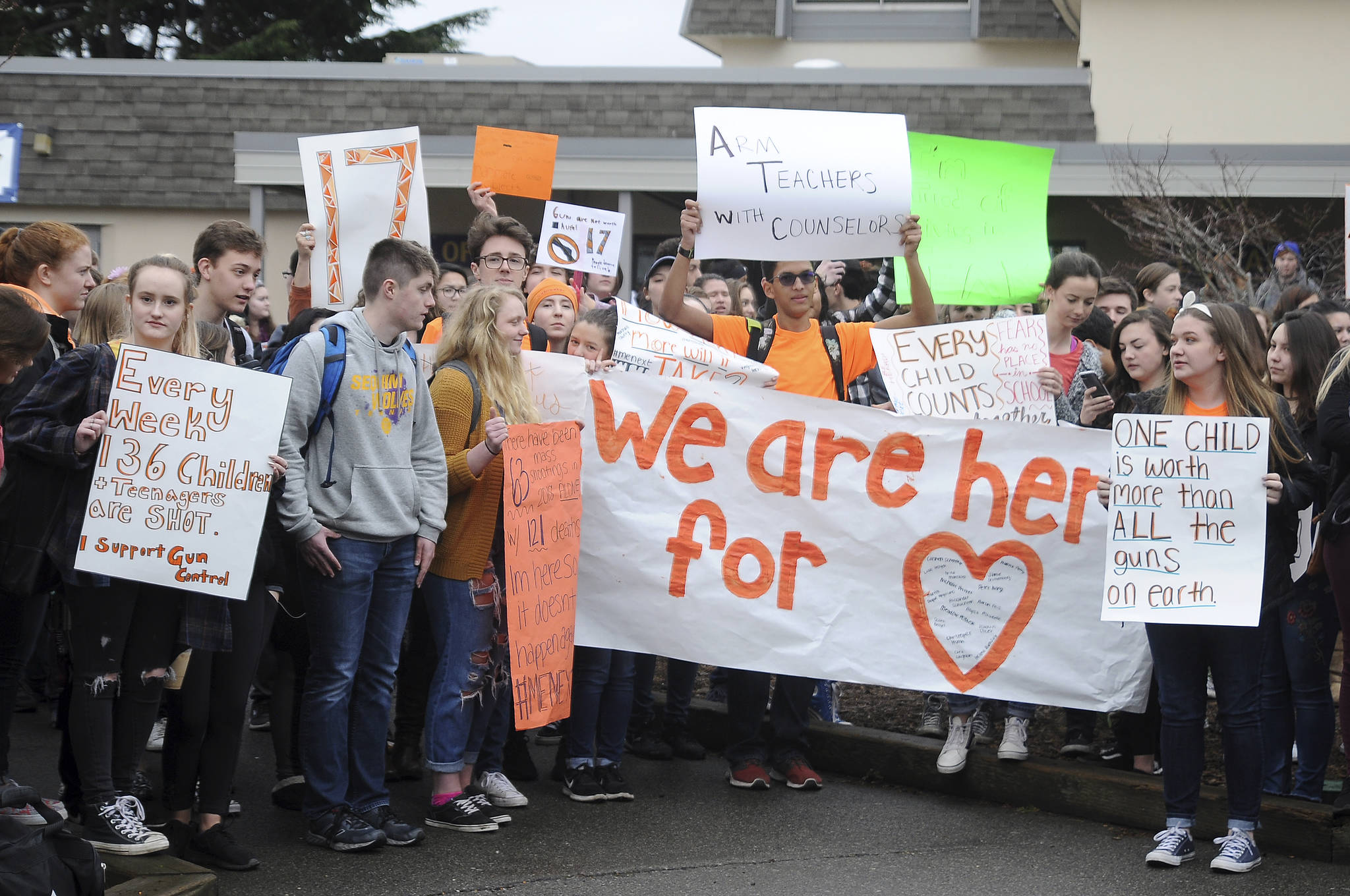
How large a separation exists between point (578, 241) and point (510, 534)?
3377 millimetres

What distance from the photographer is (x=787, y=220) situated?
573cm

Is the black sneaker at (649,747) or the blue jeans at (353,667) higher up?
the blue jeans at (353,667)

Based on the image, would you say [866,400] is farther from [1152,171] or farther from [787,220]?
[1152,171]

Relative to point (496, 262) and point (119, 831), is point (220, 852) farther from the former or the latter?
point (496, 262)

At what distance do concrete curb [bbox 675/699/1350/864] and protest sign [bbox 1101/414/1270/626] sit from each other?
0.86 meters

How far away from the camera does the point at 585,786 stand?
557cm

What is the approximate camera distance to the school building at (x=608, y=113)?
14.2m

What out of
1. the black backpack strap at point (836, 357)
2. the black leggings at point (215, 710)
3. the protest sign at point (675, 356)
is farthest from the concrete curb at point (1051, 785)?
the black leggings at point (215, 710)

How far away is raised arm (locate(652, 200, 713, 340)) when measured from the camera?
5691mm

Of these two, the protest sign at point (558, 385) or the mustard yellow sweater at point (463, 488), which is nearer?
the mustard yellow sweater at point (463, 488)

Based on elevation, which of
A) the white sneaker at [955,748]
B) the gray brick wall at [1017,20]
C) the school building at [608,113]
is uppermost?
the gray brick wall at [1017,20]

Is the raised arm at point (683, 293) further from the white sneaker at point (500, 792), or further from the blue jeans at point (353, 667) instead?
the white sneaker at point (500, 792)

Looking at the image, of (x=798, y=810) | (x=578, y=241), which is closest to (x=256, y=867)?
(x=798, y=810)

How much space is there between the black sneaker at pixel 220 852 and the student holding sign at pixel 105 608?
0.48 feet
